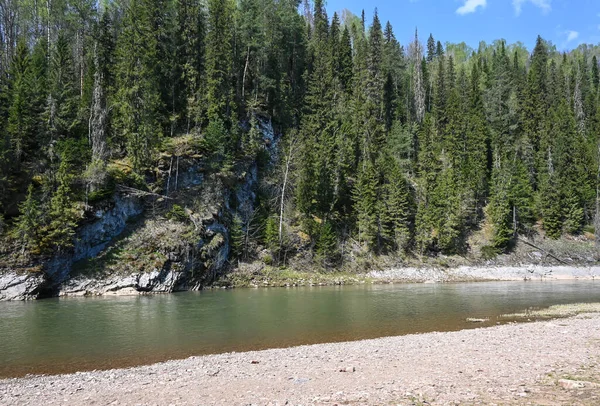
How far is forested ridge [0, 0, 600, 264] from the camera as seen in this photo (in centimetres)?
3653

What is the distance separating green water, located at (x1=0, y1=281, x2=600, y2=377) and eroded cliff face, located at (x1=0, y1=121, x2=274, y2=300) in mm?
2832

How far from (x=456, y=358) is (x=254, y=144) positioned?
41272 millimetres

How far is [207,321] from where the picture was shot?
2016 cm

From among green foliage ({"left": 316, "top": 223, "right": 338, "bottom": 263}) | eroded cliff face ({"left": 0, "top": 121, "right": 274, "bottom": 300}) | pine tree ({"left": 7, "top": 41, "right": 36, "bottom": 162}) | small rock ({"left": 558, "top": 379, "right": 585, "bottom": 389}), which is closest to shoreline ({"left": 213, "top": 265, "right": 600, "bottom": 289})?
green foliage ({"left": 316, "top": 223, "right": 338, "bottom": 263})

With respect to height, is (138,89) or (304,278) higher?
(138,89)

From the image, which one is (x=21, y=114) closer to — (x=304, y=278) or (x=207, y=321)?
(x=207, y=321)

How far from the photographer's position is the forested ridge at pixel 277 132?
1438 inches

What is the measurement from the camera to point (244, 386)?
930 cm

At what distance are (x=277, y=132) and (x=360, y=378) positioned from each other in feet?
162

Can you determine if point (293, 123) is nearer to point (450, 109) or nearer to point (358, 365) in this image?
point (450, 109)

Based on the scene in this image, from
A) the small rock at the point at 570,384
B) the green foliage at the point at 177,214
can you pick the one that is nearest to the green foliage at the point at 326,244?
the green foliage at the point at 177,214

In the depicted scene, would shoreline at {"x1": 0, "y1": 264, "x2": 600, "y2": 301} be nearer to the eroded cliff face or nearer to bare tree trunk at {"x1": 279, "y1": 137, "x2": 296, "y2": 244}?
the eroded cliff face

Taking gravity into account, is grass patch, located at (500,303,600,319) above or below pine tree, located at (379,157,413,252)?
below

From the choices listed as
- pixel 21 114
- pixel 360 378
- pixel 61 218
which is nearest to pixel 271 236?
pixel 61 218
